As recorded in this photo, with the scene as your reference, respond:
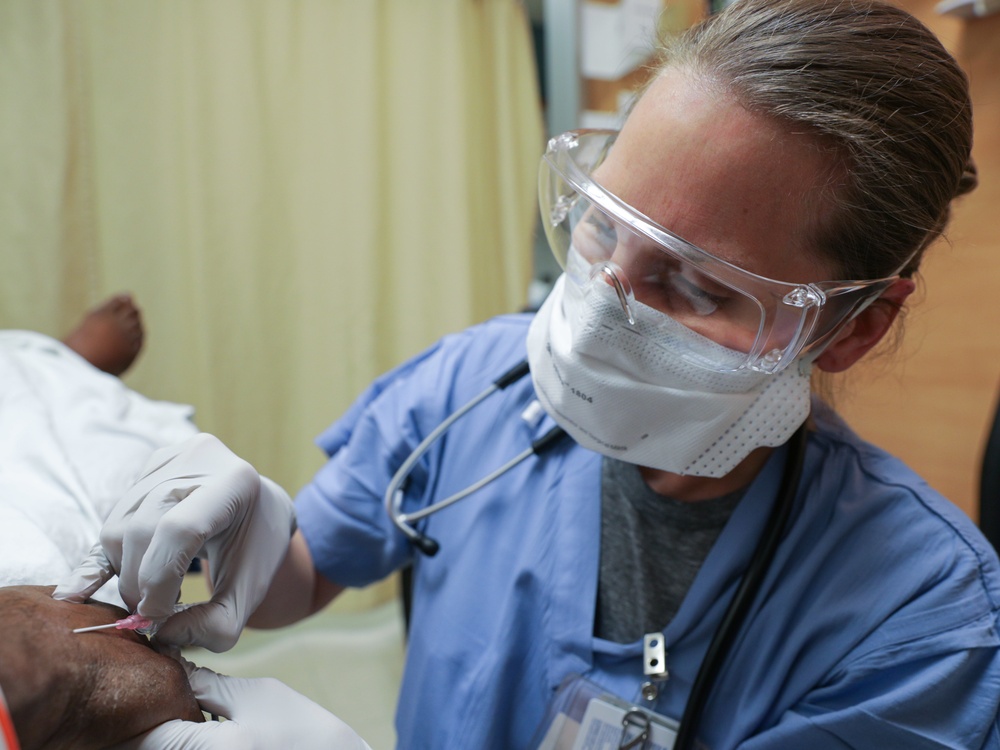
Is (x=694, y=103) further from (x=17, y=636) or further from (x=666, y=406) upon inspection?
(x=17, y=636)

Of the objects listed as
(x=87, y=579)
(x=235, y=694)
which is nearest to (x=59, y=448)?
(x=87, y=579)

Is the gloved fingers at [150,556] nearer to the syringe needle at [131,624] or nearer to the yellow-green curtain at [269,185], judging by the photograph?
the syringe needle at [131,624]

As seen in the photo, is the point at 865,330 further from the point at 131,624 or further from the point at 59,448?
the point at 59,448

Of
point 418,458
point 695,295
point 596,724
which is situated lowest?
point 596,724

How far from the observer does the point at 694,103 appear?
0.73 meters

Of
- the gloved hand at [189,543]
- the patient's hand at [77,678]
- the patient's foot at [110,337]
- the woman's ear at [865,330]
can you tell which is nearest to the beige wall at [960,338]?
the woman's ear at [865,330]

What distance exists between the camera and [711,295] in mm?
747

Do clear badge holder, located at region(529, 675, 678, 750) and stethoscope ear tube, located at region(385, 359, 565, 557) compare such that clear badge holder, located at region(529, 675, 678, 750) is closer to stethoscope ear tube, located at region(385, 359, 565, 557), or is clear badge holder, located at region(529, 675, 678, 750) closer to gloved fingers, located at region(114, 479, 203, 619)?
stethoscope ear tube, located at region(385, 359, 565, 557)

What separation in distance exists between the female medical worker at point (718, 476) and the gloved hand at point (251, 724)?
0.17 ft

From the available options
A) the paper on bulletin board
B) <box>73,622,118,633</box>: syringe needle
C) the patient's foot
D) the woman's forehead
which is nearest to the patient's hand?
<box>73,622,118,633</box>: syringe needle

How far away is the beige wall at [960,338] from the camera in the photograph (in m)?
1.32

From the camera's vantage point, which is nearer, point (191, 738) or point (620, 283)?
point (191, 738)

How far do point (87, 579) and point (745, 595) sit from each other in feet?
2.06

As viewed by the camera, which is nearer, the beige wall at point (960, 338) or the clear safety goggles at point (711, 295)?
the clear safety goggles at point (711, 295)
